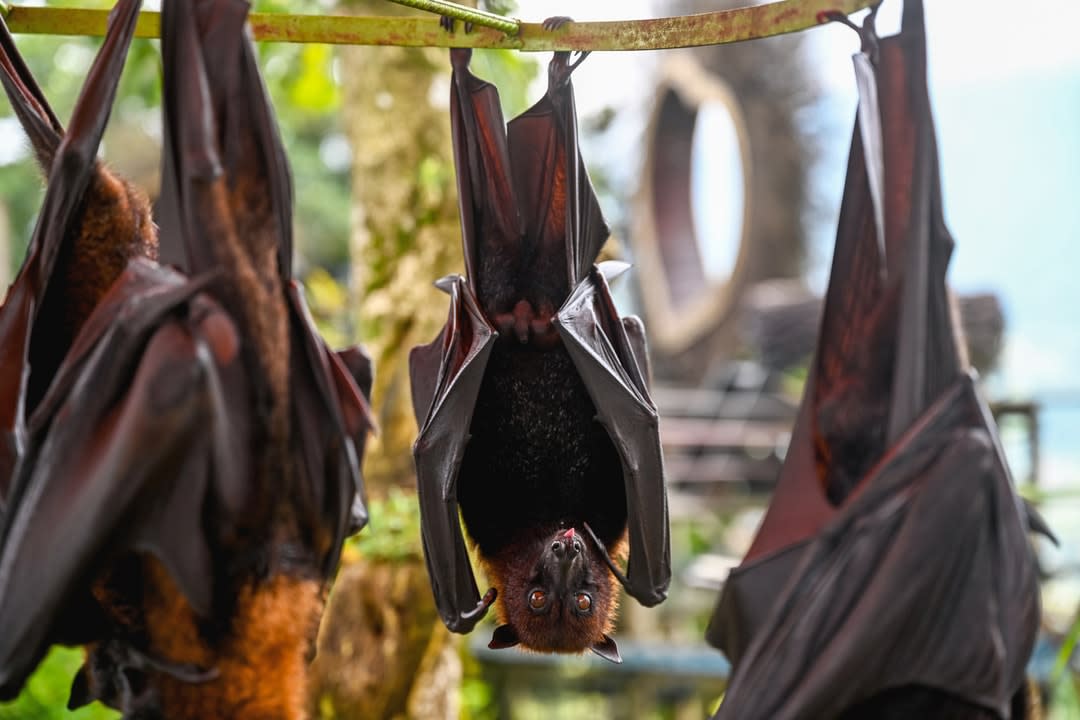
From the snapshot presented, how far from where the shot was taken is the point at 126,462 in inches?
66.7

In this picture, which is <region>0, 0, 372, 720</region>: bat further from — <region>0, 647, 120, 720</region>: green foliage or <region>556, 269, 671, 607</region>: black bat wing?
<region>0, 647, 120, 720</region>: green foliage

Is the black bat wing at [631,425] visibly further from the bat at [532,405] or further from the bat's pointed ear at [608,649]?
the bat's pointed ear at [608,649]

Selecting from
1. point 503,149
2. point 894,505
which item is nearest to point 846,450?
point 894,505

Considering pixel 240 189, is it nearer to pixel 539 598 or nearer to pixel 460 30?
pixel 460 30

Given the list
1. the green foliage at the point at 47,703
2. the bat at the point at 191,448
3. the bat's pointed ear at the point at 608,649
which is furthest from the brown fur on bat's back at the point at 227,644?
the green foliage at the point at 47,703

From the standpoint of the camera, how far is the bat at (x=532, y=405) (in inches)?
97.9

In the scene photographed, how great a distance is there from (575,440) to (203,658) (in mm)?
1176

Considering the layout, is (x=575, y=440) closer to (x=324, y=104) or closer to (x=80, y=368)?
(x=80, y=368)

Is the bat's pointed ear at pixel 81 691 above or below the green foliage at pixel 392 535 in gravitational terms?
above

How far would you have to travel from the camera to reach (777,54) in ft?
58.0

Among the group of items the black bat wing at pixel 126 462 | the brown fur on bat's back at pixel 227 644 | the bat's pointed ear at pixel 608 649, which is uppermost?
the black bat wing at pixel 126 462

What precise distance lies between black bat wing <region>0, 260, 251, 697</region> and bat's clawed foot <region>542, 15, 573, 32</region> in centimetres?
100

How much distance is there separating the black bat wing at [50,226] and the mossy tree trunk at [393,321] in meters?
2.47

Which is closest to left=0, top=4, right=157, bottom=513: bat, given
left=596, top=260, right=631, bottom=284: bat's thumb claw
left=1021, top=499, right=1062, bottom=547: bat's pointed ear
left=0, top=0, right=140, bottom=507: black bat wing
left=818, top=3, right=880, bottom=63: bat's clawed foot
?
left=0, top=0, right=140, bottom=507: black bat wing
